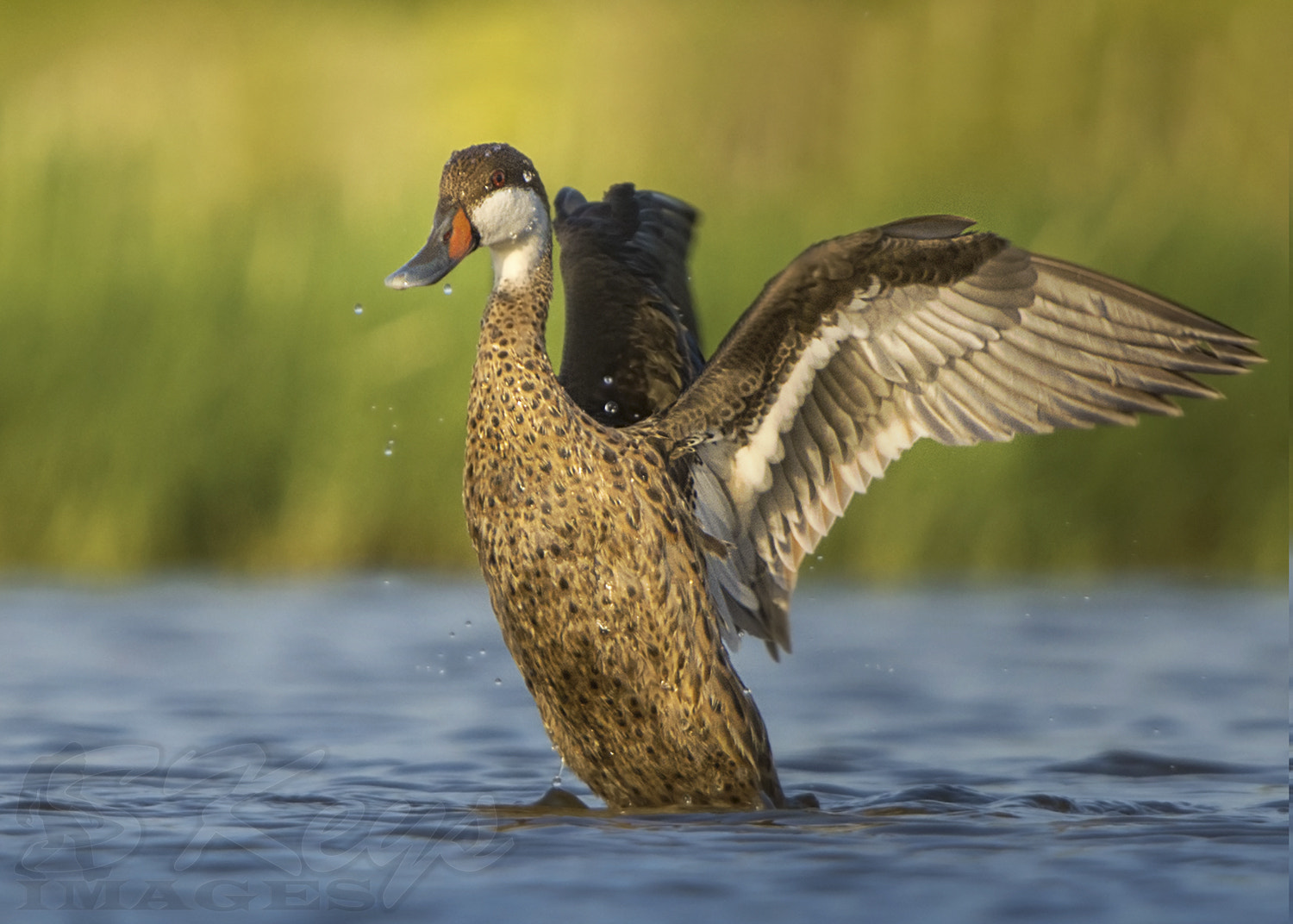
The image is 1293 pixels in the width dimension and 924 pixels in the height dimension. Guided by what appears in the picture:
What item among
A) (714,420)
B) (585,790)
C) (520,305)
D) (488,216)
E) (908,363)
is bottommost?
(585,790)

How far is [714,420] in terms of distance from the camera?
15.8ft

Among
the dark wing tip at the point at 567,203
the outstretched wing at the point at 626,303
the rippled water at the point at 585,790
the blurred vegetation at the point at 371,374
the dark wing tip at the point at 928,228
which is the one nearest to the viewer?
the rippled water at the point at 585,790

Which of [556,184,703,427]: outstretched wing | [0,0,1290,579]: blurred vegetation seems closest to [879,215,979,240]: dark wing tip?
[556,184,703,427]: outstretched wing

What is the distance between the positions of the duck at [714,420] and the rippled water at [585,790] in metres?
0.32

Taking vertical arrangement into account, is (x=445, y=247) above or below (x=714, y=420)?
above

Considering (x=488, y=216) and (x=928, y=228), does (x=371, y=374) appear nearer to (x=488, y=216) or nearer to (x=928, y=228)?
(x=488, y=216)

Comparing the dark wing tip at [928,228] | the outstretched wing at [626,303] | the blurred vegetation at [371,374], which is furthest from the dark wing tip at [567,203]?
the blurred vegetation at [371,374]

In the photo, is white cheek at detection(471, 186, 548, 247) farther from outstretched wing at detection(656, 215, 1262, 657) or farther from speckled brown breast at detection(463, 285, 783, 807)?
outstretched wing at detection(656, 215, 1262, 657)

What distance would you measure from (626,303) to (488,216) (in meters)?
1.03

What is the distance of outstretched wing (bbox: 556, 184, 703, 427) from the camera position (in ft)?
18.6

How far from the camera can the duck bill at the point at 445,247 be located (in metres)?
4.75

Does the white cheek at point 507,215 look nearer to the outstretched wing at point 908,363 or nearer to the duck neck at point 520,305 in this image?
the duck neck at point 520,305

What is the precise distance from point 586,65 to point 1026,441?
28.3 ft

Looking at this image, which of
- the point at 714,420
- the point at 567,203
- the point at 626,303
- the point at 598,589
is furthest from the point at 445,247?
the point at 567,203
